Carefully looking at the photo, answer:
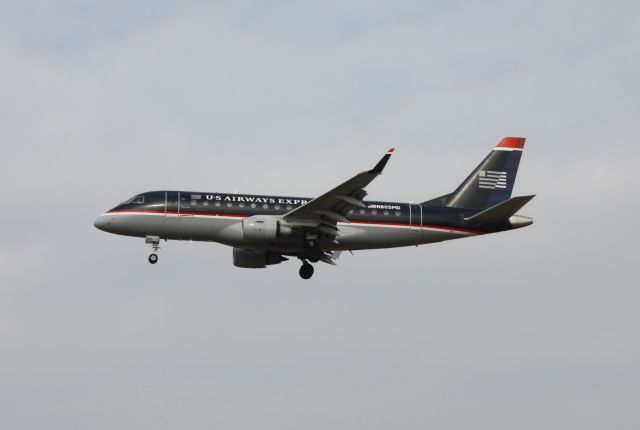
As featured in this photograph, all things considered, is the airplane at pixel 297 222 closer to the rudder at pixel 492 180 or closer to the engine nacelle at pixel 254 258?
the engine nacelle at pixel 254 258

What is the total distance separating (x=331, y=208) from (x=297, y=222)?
6.17 ft

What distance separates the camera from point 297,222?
5694 cm

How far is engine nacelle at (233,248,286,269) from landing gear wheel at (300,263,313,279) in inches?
56.9

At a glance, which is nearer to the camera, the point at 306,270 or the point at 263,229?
the point at 263,229

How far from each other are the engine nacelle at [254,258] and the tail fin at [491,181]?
8961 mm

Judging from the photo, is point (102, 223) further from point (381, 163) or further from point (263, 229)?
point (381, 163)

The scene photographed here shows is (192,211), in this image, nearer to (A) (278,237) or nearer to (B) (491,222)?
(A) (278,237)

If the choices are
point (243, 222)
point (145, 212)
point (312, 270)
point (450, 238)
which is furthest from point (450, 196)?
point (145, 212)

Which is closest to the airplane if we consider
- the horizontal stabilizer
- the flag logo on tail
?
the horizontal stabilizer

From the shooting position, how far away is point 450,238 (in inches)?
2371

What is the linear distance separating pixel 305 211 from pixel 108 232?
10.4 meters

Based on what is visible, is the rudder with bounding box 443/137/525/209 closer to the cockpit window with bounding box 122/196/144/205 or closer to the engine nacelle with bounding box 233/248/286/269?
the engine nacelle with bounding box 233/248/286/269

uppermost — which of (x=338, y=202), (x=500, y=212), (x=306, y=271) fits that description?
(x=338, y=202)

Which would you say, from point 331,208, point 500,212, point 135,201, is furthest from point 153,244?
point 500,212
